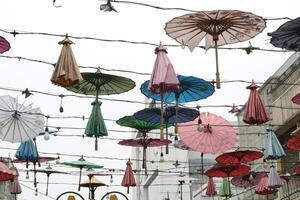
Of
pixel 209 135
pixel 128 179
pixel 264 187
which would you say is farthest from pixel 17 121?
pixel 264 187

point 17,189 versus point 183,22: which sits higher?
point 183,22

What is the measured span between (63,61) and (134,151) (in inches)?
1387

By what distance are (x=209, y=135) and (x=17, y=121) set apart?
385 cm

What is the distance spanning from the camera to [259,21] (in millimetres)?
7758

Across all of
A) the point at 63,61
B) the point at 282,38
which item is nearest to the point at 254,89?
the point at 282,38

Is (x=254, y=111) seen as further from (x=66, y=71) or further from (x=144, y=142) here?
(x=66, y=71)

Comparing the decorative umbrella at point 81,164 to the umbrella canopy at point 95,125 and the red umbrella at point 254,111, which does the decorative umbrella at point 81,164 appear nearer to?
the umbrella canopy at point 95,125

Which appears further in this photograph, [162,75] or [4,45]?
[162,75]

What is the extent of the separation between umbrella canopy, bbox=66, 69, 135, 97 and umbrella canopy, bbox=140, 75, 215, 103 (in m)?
0.32

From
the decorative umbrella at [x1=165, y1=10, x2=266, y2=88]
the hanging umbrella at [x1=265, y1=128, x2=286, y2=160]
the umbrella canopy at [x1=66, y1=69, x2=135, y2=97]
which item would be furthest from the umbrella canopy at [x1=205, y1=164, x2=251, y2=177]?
the decorative umbrella at [x1=165, y1=10, x2=266, y2=88]

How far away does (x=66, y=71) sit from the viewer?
771 centimetres

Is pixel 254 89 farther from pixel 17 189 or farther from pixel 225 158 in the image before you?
pixel 17 189

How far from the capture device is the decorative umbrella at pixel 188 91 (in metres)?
8.91

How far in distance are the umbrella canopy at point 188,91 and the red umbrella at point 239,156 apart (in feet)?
9.71
